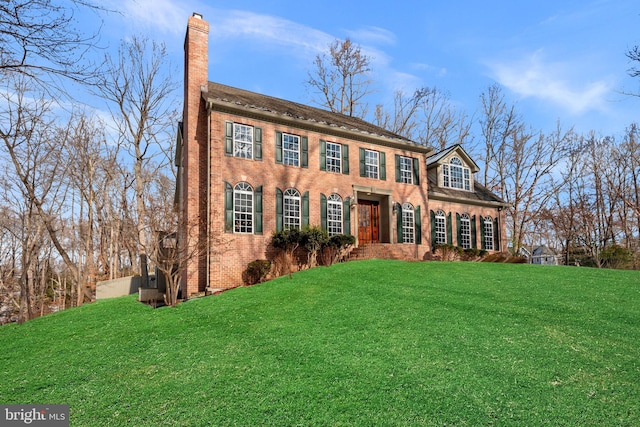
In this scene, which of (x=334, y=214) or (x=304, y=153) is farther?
(x=334, y=214)

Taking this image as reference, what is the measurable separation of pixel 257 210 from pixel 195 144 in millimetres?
3270

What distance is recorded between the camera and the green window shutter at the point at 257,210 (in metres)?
13.6

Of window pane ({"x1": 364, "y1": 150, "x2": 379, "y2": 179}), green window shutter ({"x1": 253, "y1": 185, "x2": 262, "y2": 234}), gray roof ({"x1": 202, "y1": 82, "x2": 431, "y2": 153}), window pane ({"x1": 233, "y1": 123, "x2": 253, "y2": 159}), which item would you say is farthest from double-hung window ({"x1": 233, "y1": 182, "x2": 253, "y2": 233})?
window pane ({"x1": 364, "y1": 150, "x2": 379, "y2": 179})

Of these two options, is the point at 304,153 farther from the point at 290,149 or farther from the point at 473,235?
the point at 473,235

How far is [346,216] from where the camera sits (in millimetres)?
15945

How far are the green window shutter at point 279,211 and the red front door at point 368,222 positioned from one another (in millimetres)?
4160

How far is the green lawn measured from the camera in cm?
424

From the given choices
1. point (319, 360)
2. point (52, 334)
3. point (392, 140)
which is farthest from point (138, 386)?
point (392, 140)

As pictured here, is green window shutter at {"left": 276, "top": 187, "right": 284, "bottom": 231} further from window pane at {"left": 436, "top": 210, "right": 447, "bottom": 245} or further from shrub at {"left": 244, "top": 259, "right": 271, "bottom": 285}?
window pane at {"left": 436, "top": 210, "right": 447, "bottom": 245}

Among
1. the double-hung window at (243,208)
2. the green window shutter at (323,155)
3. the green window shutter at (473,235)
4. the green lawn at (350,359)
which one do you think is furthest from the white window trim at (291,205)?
the green window shutter at (473,235)

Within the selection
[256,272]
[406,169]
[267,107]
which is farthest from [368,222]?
[267,107]

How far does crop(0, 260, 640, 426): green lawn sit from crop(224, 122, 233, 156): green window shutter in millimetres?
5755

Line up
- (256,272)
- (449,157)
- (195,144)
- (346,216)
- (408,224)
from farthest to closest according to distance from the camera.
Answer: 1. (449,157)
2. (408,224)
3. (346,216)
4. (195,144)
5. (256,272)

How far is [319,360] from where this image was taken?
5.52m
